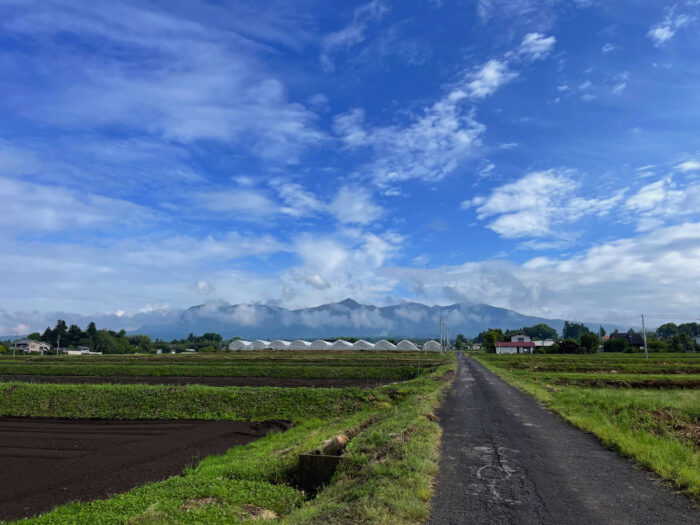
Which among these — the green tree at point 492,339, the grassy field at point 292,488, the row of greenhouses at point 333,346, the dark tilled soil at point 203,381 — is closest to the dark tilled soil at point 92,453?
the grassy field at point 292,488

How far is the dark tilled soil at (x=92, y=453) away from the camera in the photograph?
48.2 ft

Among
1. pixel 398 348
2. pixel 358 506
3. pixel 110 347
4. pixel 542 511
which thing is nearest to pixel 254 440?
pixel 358 506

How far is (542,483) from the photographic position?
1042 centimetres

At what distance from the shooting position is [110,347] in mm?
156250

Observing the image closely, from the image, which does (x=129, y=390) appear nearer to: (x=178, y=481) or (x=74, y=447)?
(x=74, y=447)

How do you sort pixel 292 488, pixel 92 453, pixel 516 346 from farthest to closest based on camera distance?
pixel 516 346 < pixel 92 453 < pixel 292 488

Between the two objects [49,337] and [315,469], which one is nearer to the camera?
[315,469]

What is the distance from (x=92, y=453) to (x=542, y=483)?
20025mm

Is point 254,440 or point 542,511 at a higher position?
point 542,511

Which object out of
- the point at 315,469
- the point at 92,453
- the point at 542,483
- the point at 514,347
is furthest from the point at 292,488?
the point at 514,347

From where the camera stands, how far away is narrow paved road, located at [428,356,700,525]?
8.34 m

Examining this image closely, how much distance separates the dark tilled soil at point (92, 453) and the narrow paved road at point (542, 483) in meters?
11.5

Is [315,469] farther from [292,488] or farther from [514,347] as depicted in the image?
[514,347]

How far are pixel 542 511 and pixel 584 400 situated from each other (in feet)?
62.0
